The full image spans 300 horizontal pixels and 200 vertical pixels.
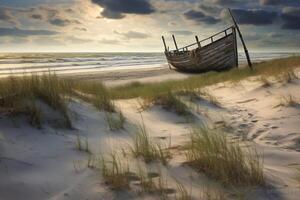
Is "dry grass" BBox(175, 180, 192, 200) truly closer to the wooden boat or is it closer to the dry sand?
the dry sand

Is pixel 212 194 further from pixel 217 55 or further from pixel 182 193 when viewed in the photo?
pixel 217 55

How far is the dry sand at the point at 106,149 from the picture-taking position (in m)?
3.22

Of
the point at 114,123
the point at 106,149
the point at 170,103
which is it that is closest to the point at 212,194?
the point at 106,149

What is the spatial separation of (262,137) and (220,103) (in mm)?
3369

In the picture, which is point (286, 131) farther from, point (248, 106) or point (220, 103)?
point (220, 103)

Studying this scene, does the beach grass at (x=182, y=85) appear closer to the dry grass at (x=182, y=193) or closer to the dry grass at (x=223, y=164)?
the dry grass at (x=223, y=164)

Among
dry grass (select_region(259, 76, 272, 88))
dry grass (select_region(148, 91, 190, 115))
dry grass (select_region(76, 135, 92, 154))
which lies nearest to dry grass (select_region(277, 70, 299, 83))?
dry grass (select_region(259, 76, 272, 88))

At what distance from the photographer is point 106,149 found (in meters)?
4.42

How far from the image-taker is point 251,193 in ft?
10.4

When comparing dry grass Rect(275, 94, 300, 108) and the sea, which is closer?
dry grass Rect(275, 94, 300, 108)

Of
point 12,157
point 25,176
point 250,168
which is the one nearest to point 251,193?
point 250,168

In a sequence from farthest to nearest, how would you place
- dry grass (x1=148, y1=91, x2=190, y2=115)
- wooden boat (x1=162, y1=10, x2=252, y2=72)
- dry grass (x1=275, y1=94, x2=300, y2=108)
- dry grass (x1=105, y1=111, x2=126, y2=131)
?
wooden boat (x1=162, y1=10, x2=252, y2=72) < dry grass (x1=148, y1=91, x2=190, y2=115) < dry grass (x1=275, y1=94, x2=300, y2=108) < dry grass (x1=105, y1=111, x2=126, y2=131)

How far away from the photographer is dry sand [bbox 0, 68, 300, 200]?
3.22 metres

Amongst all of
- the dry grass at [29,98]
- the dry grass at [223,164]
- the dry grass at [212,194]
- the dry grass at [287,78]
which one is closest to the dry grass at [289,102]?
the dry grass at [287,78]
